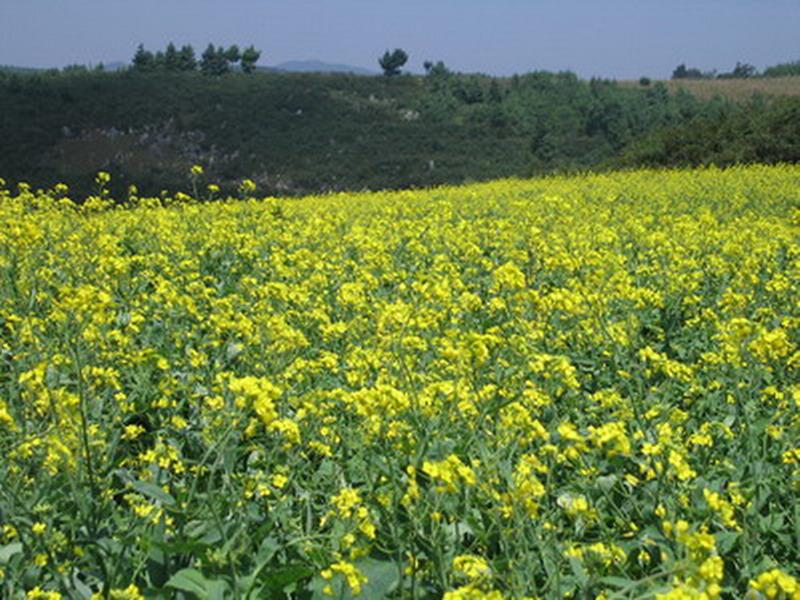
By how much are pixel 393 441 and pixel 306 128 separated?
45.8 m

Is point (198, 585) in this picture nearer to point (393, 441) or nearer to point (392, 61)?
Result: point (393, 441)

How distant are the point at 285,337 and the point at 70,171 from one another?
127 feet

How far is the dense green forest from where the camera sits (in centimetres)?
3928

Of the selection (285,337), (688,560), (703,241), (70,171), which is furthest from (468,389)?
(70,171)

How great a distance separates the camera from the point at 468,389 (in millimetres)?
3252

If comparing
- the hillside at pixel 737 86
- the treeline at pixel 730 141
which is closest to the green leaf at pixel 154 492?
the treeline at pixel 730 141

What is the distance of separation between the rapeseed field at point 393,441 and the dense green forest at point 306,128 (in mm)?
28367

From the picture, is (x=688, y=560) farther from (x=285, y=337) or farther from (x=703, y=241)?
(x=703, y=241)

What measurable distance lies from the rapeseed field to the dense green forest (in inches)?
1117

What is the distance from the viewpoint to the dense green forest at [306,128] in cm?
3928

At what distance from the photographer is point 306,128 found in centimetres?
4738

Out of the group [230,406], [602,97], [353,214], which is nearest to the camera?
[230,406]

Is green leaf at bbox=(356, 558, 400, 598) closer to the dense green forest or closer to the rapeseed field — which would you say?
the rapeseed field

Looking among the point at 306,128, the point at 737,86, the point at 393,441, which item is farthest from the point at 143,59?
the point at 393,441
